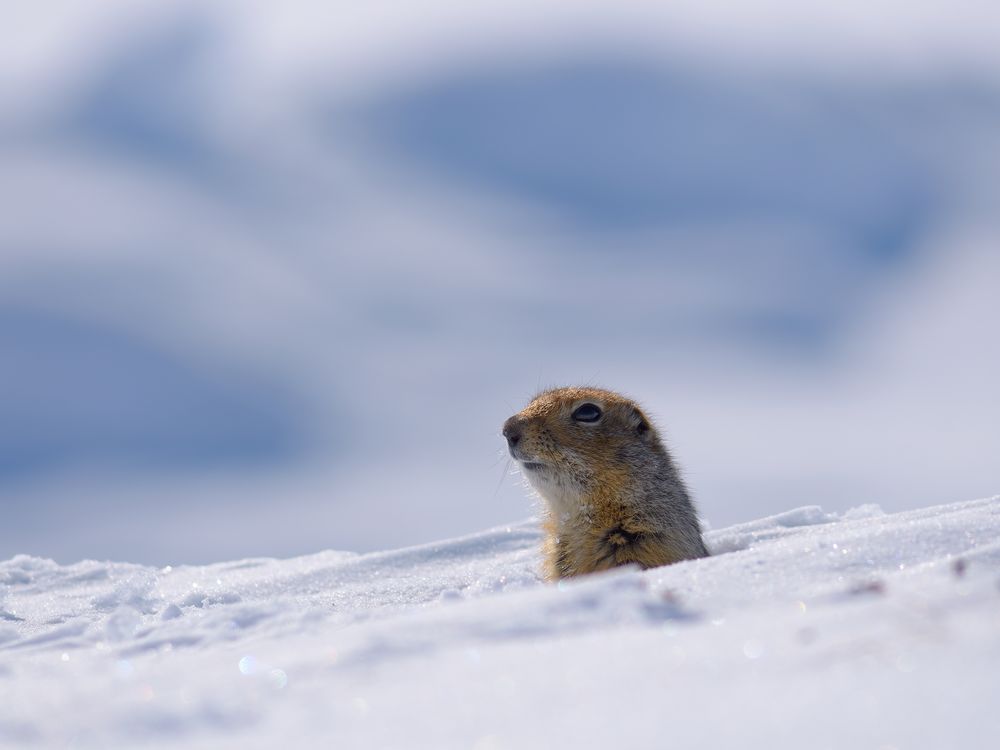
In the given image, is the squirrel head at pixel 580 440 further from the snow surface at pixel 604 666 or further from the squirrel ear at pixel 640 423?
the snow surface at pixel 604 666

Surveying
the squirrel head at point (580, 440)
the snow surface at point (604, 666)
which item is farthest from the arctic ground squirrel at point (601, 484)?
the snow surface at point (604, 666)

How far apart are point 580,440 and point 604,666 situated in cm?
497

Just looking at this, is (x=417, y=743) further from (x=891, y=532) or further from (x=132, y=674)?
(x=891, y=532)

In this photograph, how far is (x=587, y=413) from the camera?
8.11 m

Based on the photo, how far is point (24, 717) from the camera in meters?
3.09

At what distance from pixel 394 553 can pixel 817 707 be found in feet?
25.7

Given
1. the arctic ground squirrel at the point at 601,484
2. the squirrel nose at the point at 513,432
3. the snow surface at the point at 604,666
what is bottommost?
the snow surface at the point at 604,666

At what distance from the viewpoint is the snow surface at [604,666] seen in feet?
7.94

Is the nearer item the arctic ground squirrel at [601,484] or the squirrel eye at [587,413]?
the arctic ground squirrel at [601,484]

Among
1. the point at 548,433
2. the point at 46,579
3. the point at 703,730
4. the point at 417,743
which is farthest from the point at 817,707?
the point at 46,579

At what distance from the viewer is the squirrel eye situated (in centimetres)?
808

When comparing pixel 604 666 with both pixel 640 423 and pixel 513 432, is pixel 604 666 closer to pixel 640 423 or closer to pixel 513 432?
pixel 513 432

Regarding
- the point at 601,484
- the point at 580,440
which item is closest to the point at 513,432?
the point at 580,440

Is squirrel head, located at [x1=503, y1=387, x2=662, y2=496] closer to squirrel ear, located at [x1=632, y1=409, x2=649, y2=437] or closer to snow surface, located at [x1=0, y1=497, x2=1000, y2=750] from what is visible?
squirrel ear, located at [x1=632, y1=409, x2=649, y2=437]
